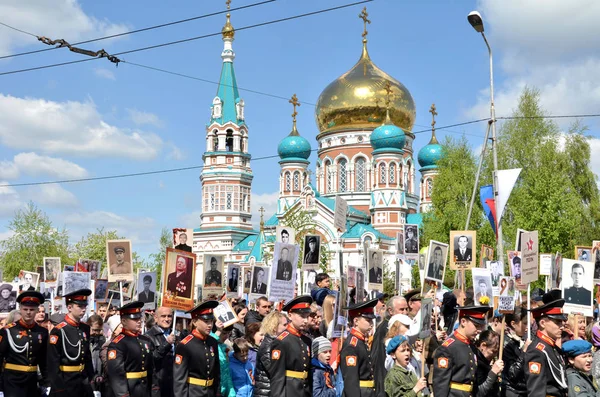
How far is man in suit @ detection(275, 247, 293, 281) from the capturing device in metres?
12.1

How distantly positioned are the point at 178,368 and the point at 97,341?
261 cm

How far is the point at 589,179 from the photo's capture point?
33.4 metres

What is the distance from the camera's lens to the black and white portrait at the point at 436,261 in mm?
11752

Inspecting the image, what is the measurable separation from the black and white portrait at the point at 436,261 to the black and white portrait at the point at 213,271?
3.97m

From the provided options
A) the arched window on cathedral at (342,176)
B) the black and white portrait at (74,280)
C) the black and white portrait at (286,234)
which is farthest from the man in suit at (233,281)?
the arched window on cathedral at (342,176)

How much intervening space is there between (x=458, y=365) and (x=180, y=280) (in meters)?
4.12

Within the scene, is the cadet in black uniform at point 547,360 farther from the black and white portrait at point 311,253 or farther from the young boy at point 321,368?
the black and white portrait at point 311,253

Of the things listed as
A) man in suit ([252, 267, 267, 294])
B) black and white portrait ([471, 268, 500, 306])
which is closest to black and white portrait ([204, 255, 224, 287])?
man in suit ([252, 267, 267, 294])

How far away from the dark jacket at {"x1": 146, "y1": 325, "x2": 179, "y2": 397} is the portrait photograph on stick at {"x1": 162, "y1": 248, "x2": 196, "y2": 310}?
525mm

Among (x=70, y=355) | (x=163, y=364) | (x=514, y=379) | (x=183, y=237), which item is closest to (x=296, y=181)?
(x=183, y=237)

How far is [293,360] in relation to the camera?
730 centimetres

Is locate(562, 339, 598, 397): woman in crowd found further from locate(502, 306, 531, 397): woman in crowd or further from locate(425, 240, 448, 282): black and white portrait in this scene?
locate(425, 240, 448, 282): black and white portrait

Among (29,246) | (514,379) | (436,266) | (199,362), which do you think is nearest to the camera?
(514,379)

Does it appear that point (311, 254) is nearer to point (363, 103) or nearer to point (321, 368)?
point (321, 368)
